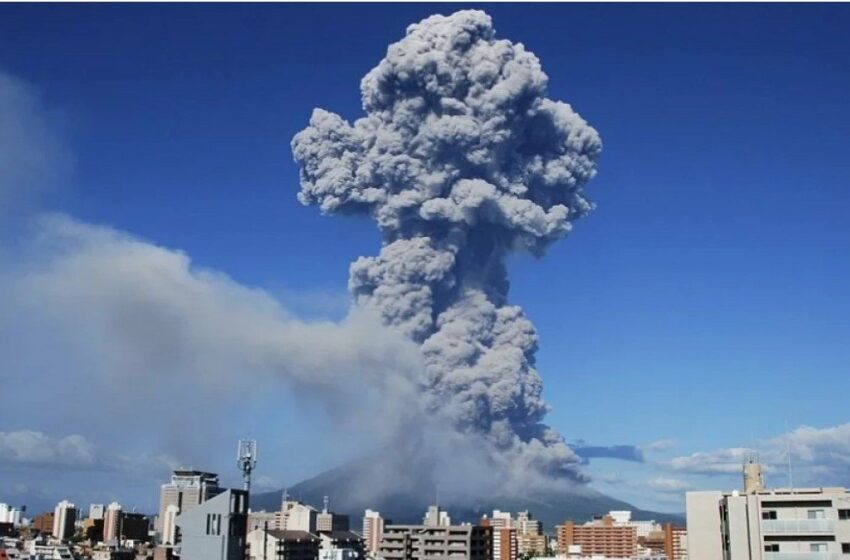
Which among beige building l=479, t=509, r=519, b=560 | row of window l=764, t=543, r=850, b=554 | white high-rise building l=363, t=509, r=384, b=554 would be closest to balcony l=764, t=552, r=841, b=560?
row of window l=764, t=543, r=850, b=554

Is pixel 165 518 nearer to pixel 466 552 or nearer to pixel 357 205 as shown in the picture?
pixel 357 205

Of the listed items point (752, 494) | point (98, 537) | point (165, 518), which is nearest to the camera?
point (752, 494)

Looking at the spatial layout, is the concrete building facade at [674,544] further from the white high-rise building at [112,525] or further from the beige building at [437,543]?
the white high-rise building at [112,525]

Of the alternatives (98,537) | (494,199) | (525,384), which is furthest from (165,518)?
(494,199)

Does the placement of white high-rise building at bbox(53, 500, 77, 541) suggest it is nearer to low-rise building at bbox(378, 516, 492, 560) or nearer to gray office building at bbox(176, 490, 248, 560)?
low-rise building at bbox(378, 516, 492, 560)

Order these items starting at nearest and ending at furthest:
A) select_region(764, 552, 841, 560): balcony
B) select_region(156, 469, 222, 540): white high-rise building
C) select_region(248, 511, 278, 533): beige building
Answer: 1. select_region(764, 552, 841, 560): balcony
2. select_region(248, 511, 278, 533): beige building
3. select_region(156, 469, 222, 540): white high-rise building

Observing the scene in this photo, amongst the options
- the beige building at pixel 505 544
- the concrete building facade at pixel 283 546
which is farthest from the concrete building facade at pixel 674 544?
the concrete building facade at pixel 283 546
